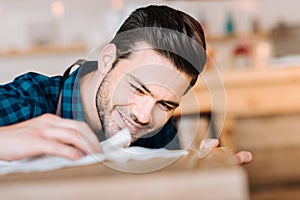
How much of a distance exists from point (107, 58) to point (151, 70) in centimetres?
7

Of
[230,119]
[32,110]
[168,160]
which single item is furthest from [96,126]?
[230,119]

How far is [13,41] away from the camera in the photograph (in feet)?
6.64

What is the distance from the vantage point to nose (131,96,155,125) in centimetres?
62

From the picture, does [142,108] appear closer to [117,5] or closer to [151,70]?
[151,70]

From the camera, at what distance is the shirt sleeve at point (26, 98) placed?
0.69 metres

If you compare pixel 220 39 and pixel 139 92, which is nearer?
pixel 139 92

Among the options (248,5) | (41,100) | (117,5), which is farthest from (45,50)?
(41,100)

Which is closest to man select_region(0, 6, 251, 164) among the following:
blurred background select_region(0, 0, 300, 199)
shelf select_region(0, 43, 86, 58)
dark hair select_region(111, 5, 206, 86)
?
dark hair select_region(111, 5, 206, 86)

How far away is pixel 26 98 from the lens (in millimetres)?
705

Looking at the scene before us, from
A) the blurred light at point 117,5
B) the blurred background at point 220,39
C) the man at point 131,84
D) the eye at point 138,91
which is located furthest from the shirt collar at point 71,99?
the blurred light at point 117,5

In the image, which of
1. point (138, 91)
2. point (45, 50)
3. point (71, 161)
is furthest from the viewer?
point (45, 50)

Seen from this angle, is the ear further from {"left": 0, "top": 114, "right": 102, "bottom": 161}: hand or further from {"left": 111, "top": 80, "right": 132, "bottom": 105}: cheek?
{"left": 0, "top": 114, "right": 102, "bottom": 161}: hand

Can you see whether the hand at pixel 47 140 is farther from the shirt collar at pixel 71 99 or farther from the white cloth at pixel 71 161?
the shirt collar at pixel 71 99

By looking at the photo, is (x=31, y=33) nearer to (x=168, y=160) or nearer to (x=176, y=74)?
(x=176, y=74)
